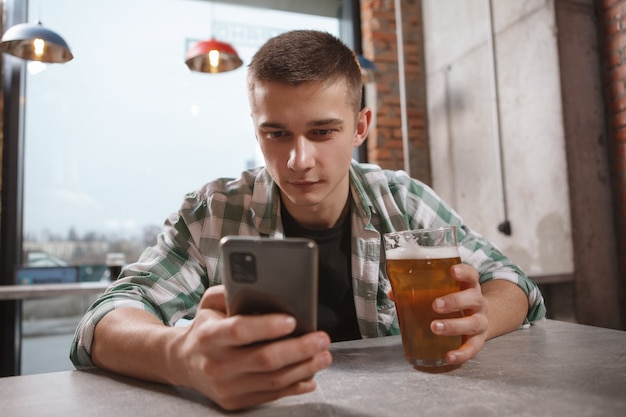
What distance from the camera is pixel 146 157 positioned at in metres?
3.96

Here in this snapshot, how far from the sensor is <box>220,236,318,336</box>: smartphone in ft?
1.66

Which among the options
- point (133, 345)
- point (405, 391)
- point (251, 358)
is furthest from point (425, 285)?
point (133, 345)

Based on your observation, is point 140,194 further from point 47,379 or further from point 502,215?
point 47,379

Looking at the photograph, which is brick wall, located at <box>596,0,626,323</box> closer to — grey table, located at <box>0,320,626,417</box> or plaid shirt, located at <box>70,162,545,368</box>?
plaid shirt, located at <box>70,162,545,368</box>

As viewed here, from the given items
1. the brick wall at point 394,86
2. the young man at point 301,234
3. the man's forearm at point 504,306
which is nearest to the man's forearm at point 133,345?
the young man at point 301,234

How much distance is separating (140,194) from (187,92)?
987mm

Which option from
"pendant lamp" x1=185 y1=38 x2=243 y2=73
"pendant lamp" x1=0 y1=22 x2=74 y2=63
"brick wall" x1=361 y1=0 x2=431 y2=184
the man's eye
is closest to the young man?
the man's eye

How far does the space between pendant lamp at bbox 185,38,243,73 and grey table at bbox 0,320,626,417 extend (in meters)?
Answer: 2.55

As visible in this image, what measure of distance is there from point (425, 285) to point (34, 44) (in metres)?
2.89

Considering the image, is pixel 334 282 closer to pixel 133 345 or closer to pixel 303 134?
pixel 303 134

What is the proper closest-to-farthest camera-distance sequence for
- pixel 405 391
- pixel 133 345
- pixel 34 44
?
pixel 405 391
pixel 133 345
pixel 34 44

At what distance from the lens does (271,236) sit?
1312 mm

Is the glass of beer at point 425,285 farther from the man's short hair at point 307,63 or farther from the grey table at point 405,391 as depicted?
the man's short hair at point 307,63

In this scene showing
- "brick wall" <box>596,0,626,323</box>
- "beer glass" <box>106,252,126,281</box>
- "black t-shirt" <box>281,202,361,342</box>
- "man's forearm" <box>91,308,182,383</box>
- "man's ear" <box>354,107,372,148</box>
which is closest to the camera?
"man's forearm" <box>91,308,182,383</box>
